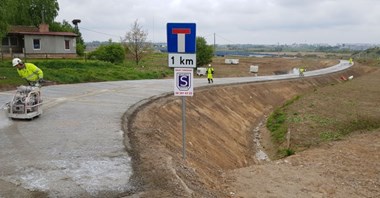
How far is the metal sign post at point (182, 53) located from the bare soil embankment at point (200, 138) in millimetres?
1816

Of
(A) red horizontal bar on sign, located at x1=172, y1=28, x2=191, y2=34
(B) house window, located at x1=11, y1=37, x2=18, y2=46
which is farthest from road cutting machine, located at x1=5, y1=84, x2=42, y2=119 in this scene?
(B) house window, located at x1=11, y1=37, x2=18, y2=46

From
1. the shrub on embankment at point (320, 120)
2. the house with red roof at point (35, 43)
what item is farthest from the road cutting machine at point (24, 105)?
the house with red roof at point (35, 43)

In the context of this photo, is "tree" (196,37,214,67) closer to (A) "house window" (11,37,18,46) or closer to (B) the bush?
(B) the bush

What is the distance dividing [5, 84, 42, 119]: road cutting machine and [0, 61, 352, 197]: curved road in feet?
0.80

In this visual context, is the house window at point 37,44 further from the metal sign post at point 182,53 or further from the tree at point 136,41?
the metal sign post at point 182,53

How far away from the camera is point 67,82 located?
24562 millimetres

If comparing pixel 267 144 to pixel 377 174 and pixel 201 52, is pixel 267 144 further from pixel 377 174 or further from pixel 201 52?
pixel 201 52

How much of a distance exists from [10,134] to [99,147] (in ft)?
9.27

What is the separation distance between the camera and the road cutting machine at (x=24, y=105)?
37.8 feet

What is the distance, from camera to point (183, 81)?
8.26m

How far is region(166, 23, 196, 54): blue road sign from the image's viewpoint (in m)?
7.77

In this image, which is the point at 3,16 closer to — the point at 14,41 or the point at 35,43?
the point at 35,43

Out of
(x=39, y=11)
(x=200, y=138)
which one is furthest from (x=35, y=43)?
(x=200, y=138)

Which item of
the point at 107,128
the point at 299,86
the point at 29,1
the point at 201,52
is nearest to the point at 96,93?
the point at 107,128
